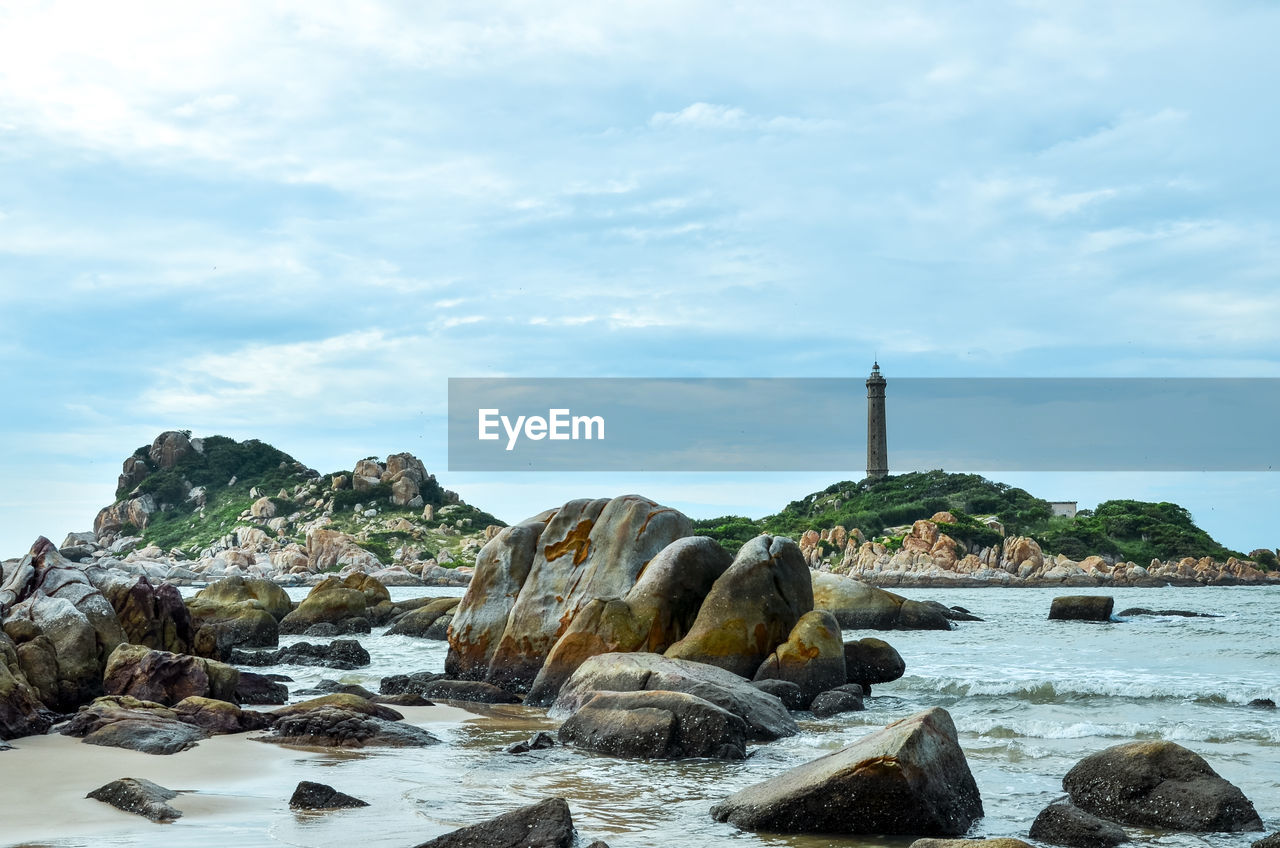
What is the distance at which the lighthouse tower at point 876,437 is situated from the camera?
122375 millimetres

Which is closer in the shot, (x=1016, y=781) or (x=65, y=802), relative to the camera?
(x=65, y=802)

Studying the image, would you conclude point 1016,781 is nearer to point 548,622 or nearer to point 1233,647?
point 548,622

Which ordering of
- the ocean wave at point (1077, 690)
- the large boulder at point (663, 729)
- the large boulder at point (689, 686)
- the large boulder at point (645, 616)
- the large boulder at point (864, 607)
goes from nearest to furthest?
1. the large boulder at point (663, 729)
2. the large boulder at point (689, 686)
3. the large boulder at point (645, 616)
4. the ocean wave at point (1077, 690)
5. the large boulder at point (864, 607)

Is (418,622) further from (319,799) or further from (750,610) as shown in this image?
(319,799)

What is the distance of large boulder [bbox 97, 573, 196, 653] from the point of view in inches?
713

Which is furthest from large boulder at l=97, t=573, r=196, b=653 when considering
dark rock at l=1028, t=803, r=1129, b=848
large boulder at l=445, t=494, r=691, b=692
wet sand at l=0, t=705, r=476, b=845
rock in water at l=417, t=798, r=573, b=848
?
dark rock at l=1028, t=803, r=1129, b=848

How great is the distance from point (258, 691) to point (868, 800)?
9.79 metres

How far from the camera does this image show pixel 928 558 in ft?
305

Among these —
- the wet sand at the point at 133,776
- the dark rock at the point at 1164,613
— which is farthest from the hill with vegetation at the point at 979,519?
the wet sand at the point at 133,776

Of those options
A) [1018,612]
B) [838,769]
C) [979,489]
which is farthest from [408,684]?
[979,489]

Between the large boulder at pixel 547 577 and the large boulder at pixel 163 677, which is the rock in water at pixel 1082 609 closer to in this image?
the large boulder at pixel 547 577

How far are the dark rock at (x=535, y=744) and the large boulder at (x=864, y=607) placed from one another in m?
20.3

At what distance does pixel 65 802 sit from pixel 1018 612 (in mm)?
43225

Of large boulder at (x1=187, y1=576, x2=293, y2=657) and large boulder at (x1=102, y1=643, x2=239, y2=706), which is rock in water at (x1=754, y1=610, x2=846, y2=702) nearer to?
large boulder at (x1=102, y1=643, x2=239, y2=706)
